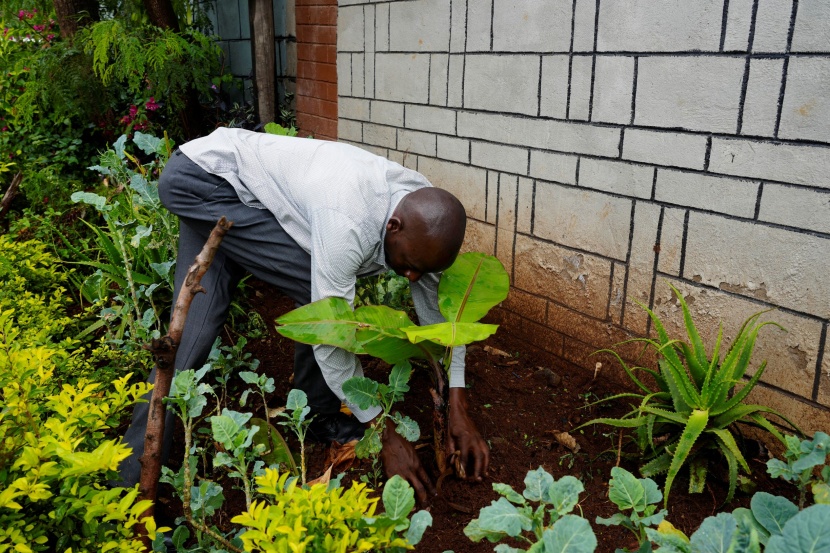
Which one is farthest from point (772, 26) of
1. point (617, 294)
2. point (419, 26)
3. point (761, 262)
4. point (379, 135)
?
point (379, 135)

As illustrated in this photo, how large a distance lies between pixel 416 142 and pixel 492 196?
2.30ft

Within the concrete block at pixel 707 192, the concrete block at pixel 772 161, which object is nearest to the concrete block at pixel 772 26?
the concrete block at pixel 772 161

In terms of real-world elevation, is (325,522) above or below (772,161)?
below

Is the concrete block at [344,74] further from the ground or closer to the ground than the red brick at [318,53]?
closer to the ground

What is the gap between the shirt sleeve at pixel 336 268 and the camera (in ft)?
7.48

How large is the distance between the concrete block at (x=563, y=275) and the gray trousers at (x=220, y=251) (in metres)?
1.21

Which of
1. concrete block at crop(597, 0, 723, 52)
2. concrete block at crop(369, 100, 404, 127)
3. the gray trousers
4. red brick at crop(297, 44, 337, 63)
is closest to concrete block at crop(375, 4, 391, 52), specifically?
concrete block at crop(369, 100, 404, 127)

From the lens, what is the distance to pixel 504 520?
56.9 inches

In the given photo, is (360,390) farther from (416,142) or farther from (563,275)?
(416,142)

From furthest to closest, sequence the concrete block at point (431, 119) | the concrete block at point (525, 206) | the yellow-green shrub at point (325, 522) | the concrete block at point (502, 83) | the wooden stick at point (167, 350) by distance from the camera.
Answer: the concrete block at point (431, 119), the concrete block at point (525, 206), the concrete block at point (502, 83), the wooden stick at point (167, 350), the yellow-green shrub at point (325, 522)

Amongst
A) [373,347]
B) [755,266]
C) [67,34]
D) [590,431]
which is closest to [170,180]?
[373,347]

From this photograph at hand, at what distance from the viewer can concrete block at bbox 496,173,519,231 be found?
3427 millimetres

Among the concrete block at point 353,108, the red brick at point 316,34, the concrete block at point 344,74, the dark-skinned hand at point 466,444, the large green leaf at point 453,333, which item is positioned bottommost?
the dark-skinned hand at point 466,444

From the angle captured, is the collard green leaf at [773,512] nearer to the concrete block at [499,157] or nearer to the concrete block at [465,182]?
the concrete block at [499,157]
